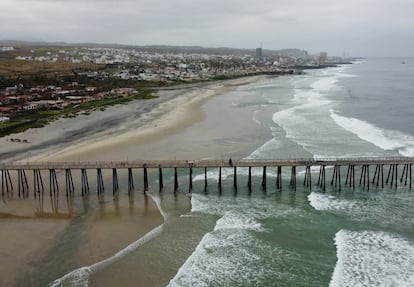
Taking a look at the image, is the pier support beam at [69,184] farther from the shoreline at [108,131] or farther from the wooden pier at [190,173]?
the shoreline at [108,131]

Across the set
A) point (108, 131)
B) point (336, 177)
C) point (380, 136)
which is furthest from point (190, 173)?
point (380, 136)

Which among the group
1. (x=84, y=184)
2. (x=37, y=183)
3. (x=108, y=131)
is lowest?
(x=37, y=183)

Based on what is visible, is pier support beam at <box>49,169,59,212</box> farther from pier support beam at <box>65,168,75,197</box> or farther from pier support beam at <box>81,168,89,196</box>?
pier support beam at <box>81,168,89,196</box>

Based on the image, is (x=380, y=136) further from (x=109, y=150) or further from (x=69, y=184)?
(x=69, y=184)

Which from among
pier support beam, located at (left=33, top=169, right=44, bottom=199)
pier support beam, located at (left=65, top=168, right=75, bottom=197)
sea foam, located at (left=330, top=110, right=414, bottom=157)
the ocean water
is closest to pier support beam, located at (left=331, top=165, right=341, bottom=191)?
the ocean water

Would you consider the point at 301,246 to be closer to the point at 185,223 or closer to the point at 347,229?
the point at 347,229

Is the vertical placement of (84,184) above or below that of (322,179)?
above

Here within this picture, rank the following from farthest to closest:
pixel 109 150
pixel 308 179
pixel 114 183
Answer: pixel 109 150 → pixel 308 179 → pixel 114 183
